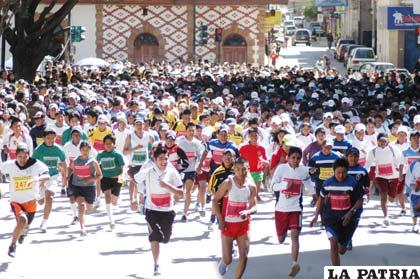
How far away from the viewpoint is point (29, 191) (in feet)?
45.5

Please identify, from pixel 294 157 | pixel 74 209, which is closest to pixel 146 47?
pixel 74 209

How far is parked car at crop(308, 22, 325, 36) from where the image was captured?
10338 centimetres

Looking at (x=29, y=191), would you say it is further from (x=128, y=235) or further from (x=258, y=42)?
(x=258, y=42)

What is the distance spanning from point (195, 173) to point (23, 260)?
4.18m

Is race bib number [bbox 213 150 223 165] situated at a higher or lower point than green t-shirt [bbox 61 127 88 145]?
lower

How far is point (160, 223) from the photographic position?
13.2 metres

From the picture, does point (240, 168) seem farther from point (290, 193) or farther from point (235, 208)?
point (290, 193)

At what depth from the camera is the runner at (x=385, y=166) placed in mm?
17016

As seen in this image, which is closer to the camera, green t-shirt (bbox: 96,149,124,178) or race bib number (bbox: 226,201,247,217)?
race bib number (bbox: 226,201,247,217)

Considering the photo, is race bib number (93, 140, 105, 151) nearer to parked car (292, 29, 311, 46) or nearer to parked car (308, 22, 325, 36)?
parked car (292, 29, 311, 46)

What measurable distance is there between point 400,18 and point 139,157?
123 feet

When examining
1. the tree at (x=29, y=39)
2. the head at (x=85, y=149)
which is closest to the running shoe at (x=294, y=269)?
the head at (x=85, y=149)

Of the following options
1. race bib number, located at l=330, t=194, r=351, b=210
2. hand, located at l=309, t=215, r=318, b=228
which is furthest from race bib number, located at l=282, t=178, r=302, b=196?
hand, located at l=309, t=215, r=318, b=228

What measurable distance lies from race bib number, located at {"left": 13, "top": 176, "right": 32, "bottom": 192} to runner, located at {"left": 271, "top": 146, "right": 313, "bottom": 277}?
10.4 feet
